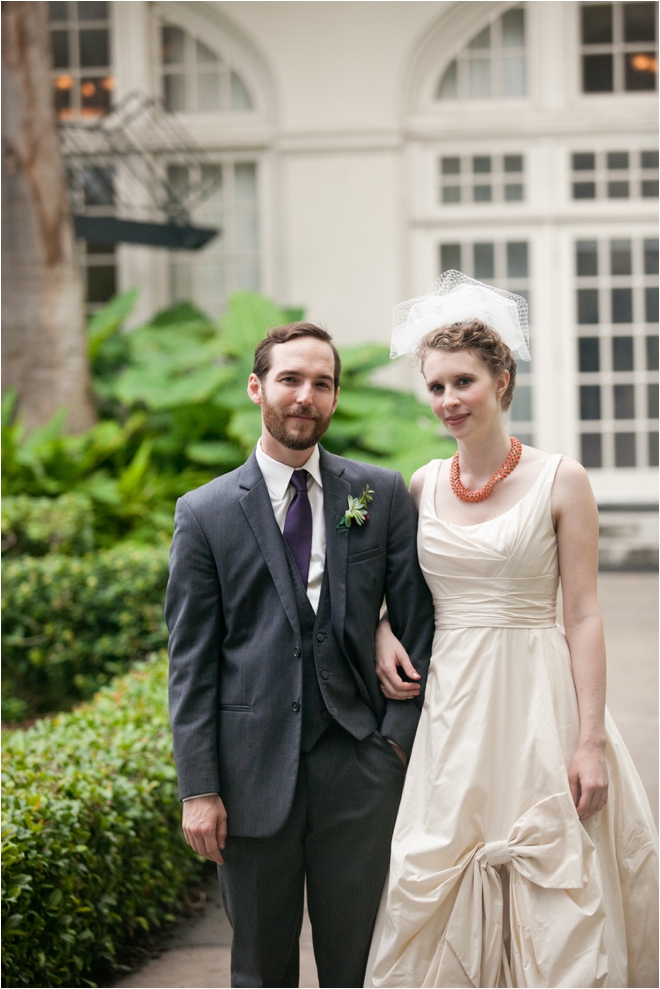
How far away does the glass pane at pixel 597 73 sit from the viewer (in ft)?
32.4

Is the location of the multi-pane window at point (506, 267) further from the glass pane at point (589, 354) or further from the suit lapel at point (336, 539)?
the suit lapel at point (336, 539)

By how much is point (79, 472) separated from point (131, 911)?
4.81 metres

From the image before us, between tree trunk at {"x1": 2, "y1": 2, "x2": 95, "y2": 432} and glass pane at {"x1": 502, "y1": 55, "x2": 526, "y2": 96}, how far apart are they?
4.91 m

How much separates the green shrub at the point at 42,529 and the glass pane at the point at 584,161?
6.96 metres

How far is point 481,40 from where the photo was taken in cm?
989

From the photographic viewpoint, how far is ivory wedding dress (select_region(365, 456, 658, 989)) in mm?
2115

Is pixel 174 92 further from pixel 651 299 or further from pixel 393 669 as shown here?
pixel 393 669

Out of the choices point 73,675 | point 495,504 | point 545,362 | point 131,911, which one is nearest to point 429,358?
point 495,504

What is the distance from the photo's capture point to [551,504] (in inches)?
87.2

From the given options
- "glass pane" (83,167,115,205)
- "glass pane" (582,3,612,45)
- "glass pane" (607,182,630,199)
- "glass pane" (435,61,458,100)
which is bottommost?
"glass pane" (607,182,630,199)

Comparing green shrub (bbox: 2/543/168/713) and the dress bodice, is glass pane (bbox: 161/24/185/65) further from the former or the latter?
the dress bodice

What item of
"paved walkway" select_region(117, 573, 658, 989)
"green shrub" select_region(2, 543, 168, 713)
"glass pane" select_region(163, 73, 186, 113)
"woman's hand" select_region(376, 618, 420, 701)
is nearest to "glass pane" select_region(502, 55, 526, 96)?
"glass pane" select_region(163, 73, 186, 113)

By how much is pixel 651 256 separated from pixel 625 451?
2155 millimetres

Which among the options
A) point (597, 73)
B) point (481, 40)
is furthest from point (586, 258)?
point (481, 40)
